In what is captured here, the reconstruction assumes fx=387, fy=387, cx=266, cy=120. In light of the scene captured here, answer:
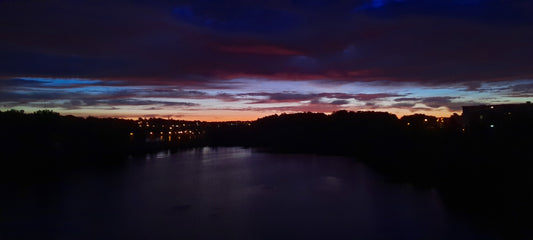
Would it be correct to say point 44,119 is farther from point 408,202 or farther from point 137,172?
point 408,202

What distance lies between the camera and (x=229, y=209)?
1287 centimetres

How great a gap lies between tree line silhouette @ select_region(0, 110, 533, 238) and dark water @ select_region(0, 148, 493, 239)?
165cm

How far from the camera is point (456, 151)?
16.5 meters

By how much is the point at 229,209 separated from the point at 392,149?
16987mm

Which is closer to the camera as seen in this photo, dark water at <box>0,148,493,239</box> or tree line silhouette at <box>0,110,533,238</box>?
dark water at <box>0,148,493,239</box>

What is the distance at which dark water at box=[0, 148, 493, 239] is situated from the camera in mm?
10453

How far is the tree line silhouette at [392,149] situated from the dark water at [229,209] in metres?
1.65

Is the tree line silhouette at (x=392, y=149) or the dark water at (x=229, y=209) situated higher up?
the tree line silhouette at (x=392, y=149)

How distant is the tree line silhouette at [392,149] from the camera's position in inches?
514

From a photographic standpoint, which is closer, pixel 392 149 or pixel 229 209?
pixel 229 209

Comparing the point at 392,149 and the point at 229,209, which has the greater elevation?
the point at 392,149

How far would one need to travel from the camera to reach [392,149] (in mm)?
26641

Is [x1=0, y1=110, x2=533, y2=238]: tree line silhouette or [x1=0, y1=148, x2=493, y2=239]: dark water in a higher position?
[x1=0, y1=110, x2=533, y2=238]: tree line silhouette

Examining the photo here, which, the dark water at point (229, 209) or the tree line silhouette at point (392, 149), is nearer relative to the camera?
the dark water at point (229, 209)
